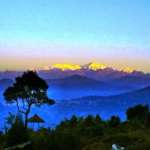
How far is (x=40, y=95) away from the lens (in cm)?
6419

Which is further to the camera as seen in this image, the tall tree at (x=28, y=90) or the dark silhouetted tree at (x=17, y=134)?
the tall tree at (x=28, y=90)

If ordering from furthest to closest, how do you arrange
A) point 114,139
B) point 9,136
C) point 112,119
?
1. point 112,119
2. point 114,139
3. point 9,136

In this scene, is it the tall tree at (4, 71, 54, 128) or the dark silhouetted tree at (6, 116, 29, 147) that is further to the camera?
the tall tree at (4, 71, 54, 128)

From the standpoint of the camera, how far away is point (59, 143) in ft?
86.8

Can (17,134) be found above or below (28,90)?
above

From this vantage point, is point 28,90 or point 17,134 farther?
point 28,90

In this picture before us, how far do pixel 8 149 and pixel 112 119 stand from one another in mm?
24494

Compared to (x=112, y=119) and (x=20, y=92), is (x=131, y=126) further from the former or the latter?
(x=20, y=92)

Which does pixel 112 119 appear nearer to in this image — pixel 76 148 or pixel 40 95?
pixel 40 95

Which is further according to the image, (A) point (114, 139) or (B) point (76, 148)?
(A) point (114, 139)

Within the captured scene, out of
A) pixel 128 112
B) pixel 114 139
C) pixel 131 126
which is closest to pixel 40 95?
pixel 128 112

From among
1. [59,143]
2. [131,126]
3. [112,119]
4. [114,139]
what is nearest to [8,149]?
[59,143]

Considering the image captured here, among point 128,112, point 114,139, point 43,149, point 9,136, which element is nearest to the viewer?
point 43,149

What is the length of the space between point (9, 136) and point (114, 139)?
6.70m
